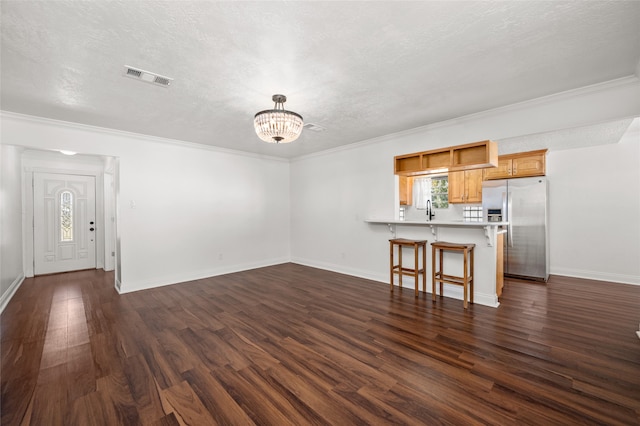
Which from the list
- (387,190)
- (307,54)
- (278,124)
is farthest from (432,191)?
(307,54)

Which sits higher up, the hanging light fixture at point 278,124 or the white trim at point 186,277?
the hanging light fixture at point 278,124

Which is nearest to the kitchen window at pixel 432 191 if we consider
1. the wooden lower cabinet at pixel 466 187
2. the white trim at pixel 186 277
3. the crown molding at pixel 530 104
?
the wooden lower cabinet at pixel 466 187

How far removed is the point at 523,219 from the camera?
5.34m

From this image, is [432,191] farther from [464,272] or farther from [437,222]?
[464,272]

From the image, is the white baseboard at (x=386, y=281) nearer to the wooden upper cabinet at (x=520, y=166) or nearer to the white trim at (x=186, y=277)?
the white trim at (x=186, y=277)

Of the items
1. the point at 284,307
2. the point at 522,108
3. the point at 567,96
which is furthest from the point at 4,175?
the point at 567,96

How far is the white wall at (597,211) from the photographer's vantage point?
4.80 meters

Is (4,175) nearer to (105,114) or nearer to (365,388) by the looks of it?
(105,114)

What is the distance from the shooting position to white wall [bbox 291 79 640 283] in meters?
3.24

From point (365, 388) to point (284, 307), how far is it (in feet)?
6.17

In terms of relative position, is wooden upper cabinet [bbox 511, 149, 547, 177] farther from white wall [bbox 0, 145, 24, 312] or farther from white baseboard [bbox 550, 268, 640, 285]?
white wall [bbox 0, 145, 24, 312]

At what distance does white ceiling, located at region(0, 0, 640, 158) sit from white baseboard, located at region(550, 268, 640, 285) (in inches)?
164

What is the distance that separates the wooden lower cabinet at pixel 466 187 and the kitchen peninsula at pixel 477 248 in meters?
1.85

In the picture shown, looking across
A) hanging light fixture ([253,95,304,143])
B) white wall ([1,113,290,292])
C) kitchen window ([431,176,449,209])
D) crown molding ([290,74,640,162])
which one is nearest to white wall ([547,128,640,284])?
kitchen window ([431,176,449,209])
